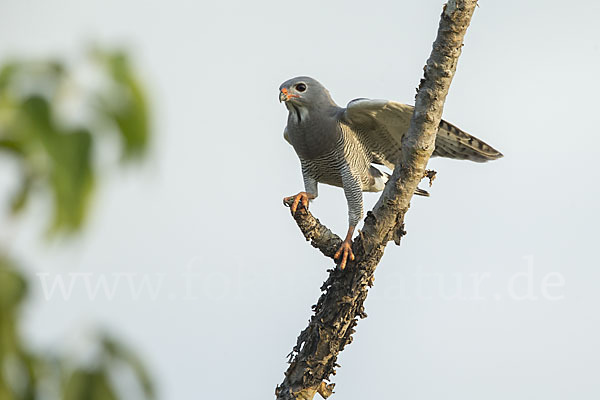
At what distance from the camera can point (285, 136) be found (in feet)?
32.8

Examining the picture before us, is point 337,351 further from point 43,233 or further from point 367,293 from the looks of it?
point 43,233

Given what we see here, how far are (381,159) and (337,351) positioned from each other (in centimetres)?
332

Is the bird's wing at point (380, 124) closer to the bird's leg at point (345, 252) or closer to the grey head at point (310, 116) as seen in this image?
the grey head at point (310, 116)

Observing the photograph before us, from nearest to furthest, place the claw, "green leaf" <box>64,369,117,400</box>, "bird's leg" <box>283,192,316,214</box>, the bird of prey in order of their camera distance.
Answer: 1. "green leaf" <box>64,369,117,400</box>
2. the claw
3. "bird's leg" <box>283,192,316,214</box>
4. the bird of prey

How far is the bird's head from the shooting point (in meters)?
9.09

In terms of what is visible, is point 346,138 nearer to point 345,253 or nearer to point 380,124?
point 380,124

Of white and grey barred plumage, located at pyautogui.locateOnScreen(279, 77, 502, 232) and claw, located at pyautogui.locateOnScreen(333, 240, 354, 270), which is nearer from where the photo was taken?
claw, located at pyautogui.locateOnScreen(333, 240, 354, 270)

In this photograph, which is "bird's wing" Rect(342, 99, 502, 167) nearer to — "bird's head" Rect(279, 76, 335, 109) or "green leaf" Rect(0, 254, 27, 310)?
"bird's head" Rect(279, 76, 335, 109)

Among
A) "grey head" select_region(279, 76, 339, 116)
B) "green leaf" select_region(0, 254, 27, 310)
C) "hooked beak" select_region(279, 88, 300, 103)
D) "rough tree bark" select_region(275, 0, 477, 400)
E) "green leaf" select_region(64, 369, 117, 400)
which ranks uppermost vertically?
"grey head" select_region(279, 76, 339, 116)

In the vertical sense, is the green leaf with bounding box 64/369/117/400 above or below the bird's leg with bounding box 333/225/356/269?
below

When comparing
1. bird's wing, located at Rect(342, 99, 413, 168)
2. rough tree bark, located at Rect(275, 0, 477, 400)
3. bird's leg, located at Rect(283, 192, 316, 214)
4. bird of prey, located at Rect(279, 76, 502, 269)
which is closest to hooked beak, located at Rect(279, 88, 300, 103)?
bird of prey, located at Rect(279, 76, 502, 269)

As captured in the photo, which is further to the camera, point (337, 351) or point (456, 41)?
point (337, 351)

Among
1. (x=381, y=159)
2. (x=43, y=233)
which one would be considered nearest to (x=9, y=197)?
(x=43, y=233)

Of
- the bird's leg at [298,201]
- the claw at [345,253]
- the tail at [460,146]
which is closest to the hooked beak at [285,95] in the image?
the bird's leg at [298,201]
